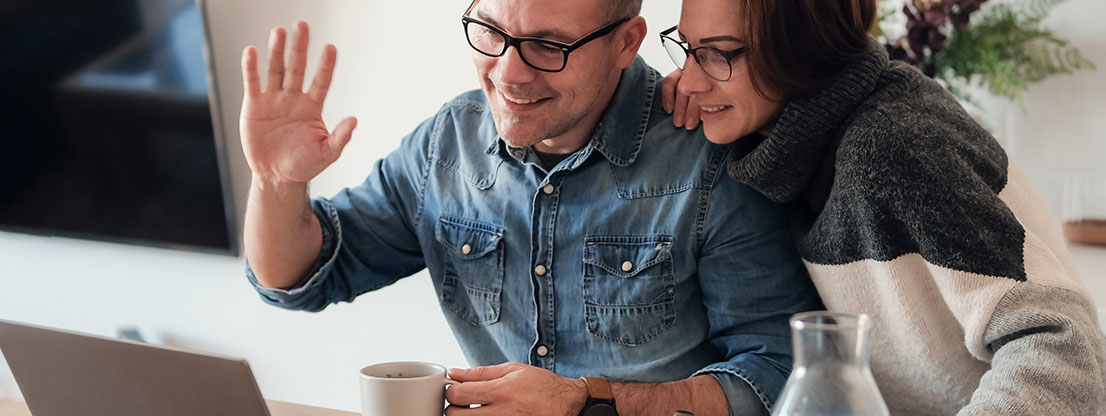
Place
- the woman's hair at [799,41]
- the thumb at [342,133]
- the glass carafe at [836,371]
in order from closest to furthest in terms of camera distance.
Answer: the glass carafe at [836,371]
the woman's hair at [799,41]
the thumb at [342,133]

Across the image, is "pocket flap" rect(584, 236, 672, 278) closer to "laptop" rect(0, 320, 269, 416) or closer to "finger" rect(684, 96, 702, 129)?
"finger" rect(684, 96, 702, 129)

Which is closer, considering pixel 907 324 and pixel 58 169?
pixel 907 324

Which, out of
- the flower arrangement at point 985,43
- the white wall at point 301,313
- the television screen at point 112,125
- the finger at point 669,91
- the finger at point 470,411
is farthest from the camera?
the television screen at point 112,125

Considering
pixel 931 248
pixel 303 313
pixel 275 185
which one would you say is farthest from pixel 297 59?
pixel 303 313

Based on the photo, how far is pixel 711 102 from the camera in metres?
1.25

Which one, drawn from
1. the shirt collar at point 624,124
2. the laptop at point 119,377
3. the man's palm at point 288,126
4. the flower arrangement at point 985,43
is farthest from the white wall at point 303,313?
the laptop at point 119,377

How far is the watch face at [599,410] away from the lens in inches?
46.3

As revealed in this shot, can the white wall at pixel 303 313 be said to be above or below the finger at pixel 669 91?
below

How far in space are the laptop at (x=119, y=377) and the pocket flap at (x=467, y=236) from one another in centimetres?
61

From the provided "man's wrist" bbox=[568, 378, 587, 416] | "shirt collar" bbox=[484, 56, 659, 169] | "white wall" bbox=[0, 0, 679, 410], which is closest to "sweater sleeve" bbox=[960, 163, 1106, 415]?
"man's wrist" bbox=[568, 378, 587, 416]

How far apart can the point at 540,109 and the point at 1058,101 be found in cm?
108

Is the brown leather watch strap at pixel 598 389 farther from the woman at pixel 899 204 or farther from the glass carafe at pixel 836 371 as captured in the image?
the glass carafe at pixel 836 371

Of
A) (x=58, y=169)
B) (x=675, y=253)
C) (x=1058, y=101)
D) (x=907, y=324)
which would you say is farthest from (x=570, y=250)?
(x=58, y=169)

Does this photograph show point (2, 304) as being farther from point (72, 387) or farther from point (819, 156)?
point (819, 156)
